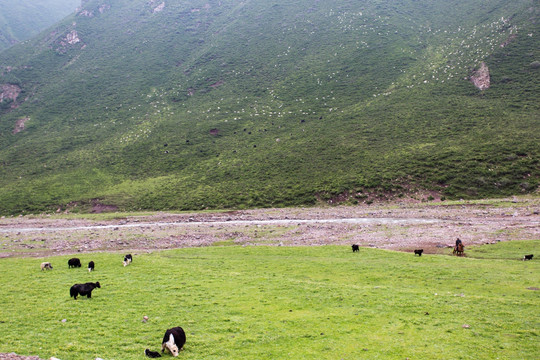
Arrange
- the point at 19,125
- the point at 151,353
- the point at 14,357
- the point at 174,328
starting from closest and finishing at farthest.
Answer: the point at 14,357
the point at 151,353
the point at 174,328
the point at 19,125

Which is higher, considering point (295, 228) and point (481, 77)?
point (481, 77)

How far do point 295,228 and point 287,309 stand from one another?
2252 cm

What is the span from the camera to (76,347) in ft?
34.4

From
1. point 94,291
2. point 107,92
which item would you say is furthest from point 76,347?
point 107,92

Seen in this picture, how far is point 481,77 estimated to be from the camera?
73.2m

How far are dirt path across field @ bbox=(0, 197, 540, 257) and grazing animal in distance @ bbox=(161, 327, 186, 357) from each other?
20769 millimetres

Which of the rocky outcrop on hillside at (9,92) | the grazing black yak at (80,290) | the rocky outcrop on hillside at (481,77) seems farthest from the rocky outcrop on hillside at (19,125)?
the rocky outcrop on hillside at (481,77)

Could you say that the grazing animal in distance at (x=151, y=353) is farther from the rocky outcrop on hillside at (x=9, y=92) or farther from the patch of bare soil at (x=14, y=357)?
the rocky outcrop on hillside at (x=9, y=92)

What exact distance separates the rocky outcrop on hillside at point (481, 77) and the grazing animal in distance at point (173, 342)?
83.3 metres

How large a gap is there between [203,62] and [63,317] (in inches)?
4372

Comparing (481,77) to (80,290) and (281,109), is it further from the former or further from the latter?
(80,290)

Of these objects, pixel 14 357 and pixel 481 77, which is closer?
pixel 14 357

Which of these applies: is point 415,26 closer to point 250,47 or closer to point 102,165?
point 250,47

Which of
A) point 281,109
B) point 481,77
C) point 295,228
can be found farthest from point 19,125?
point 481,77
